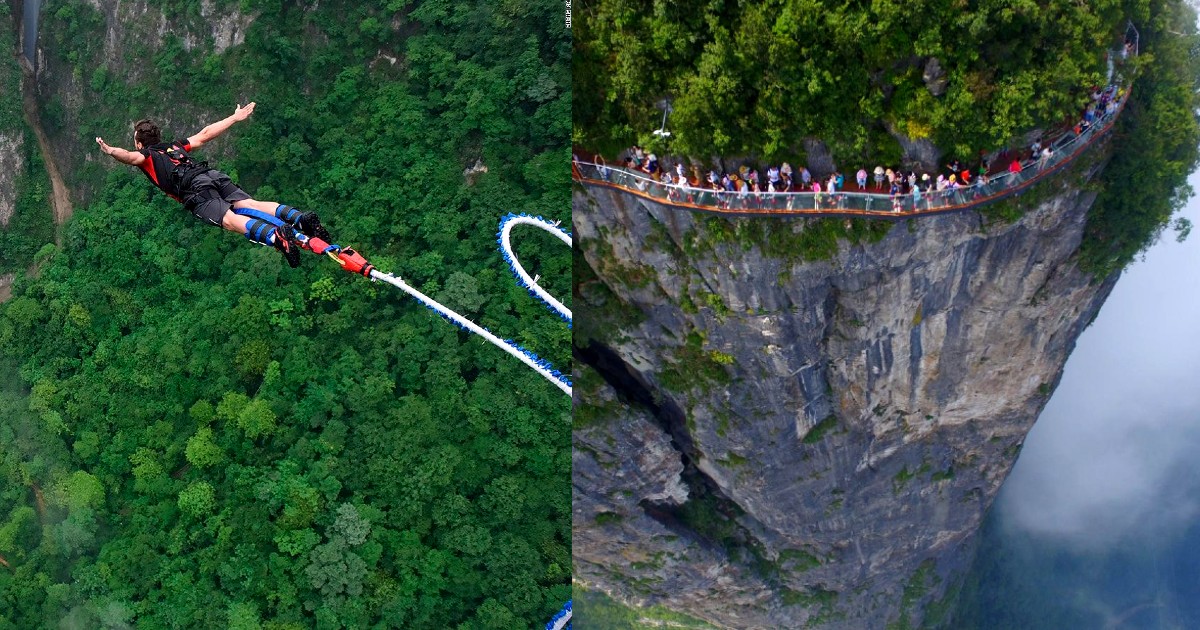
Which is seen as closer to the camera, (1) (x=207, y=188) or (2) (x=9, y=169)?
(1) (x=207, y=188)

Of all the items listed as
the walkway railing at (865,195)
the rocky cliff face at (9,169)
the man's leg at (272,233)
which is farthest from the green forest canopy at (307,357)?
the man's leg at (272,233)

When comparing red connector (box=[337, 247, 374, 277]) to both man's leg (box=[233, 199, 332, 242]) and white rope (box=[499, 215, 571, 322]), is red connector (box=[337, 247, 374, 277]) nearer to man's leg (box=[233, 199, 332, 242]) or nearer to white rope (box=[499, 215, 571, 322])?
man's leg (box=[233, 199, 332, 242])

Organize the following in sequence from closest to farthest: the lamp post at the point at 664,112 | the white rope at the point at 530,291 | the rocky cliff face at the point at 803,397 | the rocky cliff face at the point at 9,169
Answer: the lamp post at the point at 664,112 → the rocky cliff face at the point at 803,397 → the white rope at the point at 530,291 → the rocky cliff face at the point at 9,169

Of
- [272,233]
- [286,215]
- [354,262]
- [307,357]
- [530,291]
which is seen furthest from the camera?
[307,357]

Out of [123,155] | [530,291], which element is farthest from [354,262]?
[530,291]

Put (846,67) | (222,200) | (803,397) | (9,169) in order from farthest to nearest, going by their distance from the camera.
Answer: (9,169) < (803,397) < (846,67) < (222,200)

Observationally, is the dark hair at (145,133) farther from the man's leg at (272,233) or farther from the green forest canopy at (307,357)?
the green forest canopy at (307,357)

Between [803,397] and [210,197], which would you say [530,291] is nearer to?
[803,397]
